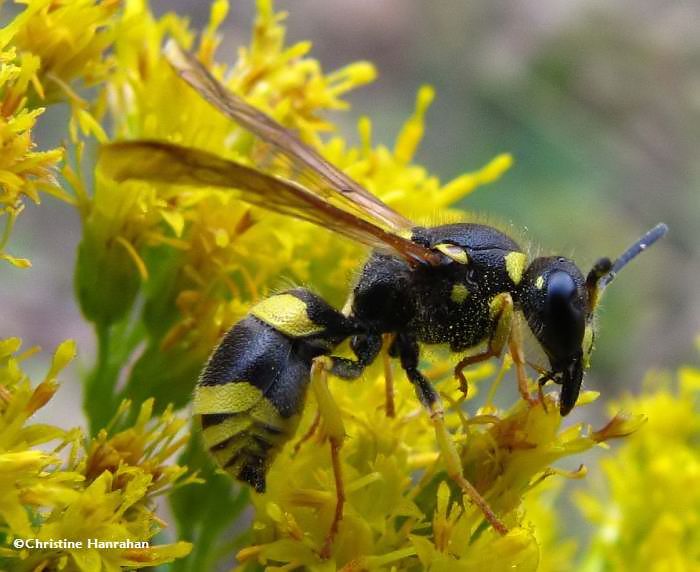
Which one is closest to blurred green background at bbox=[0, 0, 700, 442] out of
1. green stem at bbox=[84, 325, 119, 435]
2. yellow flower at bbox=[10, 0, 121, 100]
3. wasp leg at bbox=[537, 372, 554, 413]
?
green stem at bbox=[84, 325, 119, 435]

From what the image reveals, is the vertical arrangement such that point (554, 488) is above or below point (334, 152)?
below

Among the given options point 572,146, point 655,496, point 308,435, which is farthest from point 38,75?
point 572,146

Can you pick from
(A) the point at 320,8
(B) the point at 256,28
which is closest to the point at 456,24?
(B) the point at 256,28

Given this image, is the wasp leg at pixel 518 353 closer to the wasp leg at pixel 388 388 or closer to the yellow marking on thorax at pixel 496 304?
the yellow marking on thorax at pixel 496 304

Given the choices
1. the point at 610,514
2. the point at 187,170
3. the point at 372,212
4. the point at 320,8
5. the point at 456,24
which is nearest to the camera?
the point at 187,170

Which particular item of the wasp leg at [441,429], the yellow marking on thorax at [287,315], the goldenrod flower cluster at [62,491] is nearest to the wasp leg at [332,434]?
the yellow marking on thorax at [287,315]

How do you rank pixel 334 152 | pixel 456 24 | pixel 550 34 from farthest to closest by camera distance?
pixel 550 34
pixel 456 24
pixel 334 152

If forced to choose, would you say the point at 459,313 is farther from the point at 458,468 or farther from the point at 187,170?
the point at 187,170
